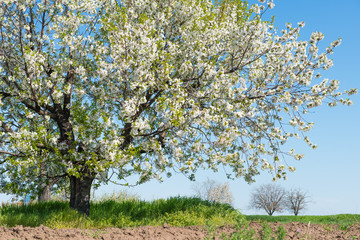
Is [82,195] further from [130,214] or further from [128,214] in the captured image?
[130,214]

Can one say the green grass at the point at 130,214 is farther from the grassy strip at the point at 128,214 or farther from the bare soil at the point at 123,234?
the bare soil at the point at 123,234

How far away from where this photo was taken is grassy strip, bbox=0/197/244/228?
36.0 feet

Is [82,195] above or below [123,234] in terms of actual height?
above

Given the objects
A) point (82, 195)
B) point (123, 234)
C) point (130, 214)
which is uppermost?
point (82, 195)

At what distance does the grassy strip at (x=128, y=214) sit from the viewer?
10961mm

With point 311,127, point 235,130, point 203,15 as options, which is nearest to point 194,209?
point 235,130

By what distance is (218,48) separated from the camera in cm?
1313

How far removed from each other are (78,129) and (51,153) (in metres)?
1.68

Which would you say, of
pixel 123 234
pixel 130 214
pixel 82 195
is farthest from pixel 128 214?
pixel 123 234

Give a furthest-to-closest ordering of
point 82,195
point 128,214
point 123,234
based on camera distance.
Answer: point 128,214 → point 82,195 → point 123,234

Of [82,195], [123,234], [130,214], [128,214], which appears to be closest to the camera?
[123,234]

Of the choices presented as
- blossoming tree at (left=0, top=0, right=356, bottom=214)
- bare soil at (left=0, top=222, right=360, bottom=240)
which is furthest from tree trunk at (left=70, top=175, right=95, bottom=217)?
bare soil at (left=0, top=222, right=360, bottom=240)

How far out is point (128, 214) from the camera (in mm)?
13570

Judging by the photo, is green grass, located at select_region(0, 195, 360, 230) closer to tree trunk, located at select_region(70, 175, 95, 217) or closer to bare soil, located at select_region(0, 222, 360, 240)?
tree trunk, located at select_region(70, 175, 95, 217)
